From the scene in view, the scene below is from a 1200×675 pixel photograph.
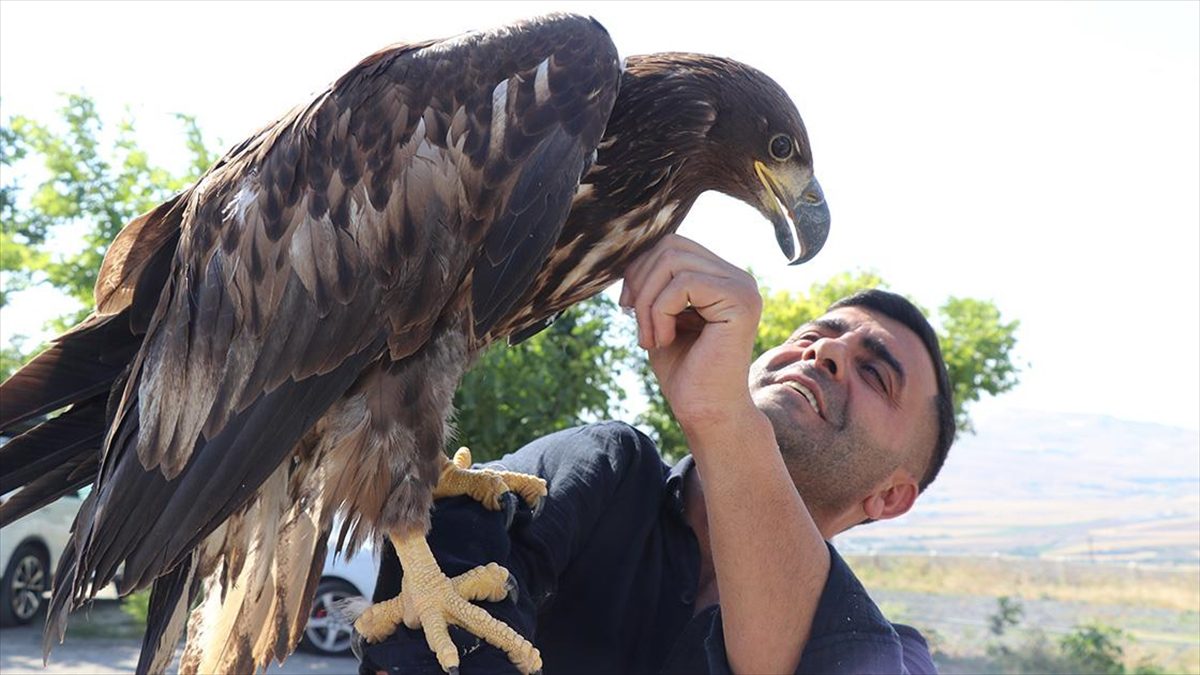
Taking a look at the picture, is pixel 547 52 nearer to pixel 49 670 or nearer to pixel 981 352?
pixel 49 670

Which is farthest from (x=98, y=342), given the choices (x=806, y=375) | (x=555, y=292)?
(x=806, y=375)

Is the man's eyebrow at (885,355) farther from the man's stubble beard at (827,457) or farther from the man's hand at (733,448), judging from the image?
the man's hand at (733,448)

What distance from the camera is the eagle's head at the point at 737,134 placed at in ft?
10.0

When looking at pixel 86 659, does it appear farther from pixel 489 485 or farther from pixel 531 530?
pixel 531 530

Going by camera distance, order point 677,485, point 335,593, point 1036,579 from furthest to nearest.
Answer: point 1036,579
point 335,593
point 677,485

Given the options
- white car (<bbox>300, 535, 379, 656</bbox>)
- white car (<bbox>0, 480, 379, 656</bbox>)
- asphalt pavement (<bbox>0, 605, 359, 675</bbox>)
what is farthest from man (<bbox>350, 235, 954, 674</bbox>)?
white car (<bbox>0, 480, 379, 656</bbox>)

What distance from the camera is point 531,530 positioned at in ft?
9.45

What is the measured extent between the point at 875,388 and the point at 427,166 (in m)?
1.57

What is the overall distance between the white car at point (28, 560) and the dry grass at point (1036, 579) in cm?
791

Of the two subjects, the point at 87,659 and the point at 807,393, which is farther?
the point at 87,659

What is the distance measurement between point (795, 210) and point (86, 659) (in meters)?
10.4

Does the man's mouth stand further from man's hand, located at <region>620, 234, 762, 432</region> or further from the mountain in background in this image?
the mountain in background

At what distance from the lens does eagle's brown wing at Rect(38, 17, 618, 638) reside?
9.02ft

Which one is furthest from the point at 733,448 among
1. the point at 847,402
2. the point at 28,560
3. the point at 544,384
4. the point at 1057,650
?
the point at 28,560
